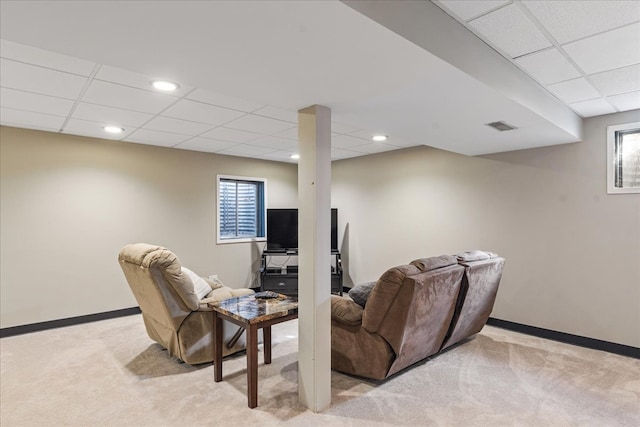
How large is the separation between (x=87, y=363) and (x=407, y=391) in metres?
2.82

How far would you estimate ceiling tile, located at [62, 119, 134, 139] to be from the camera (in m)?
3.88

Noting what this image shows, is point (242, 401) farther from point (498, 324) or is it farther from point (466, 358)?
point (498, 324)

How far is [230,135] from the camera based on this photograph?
14.5 ft

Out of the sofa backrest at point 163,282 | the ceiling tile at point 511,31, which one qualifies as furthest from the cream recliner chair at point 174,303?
the ceiling tile at point 511,31

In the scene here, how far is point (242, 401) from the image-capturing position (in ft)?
8.48

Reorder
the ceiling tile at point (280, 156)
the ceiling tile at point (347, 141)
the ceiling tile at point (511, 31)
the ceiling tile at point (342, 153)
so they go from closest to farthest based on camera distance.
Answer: the ceiling tile at point (511, 31) → the ceiling tile at point (347, 141) → the ceiling tile at point (342, 153) → the ceiling tile at point (280, 156)

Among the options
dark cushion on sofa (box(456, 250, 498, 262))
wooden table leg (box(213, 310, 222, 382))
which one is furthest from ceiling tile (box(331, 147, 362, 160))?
wooden table leg (box(213, 310, 222, 382))

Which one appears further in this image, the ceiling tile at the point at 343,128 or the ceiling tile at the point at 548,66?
the ceiling tile at the point at 343,128

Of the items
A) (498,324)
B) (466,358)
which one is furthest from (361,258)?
(466,358)

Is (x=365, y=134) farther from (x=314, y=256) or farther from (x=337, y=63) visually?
(x=337, y=63)

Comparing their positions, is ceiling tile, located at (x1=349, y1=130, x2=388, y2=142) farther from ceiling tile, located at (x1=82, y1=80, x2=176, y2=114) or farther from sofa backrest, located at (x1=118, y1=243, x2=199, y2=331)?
sofa backrest, located at (x1=118, y1=243, x2=199, y2=331)

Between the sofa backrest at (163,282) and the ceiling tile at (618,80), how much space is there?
3562 millimetres

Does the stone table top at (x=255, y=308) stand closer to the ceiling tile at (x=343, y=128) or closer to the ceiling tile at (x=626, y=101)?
the ceiling tile at (x=343, y=128)

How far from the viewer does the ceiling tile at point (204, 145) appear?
186 inches
